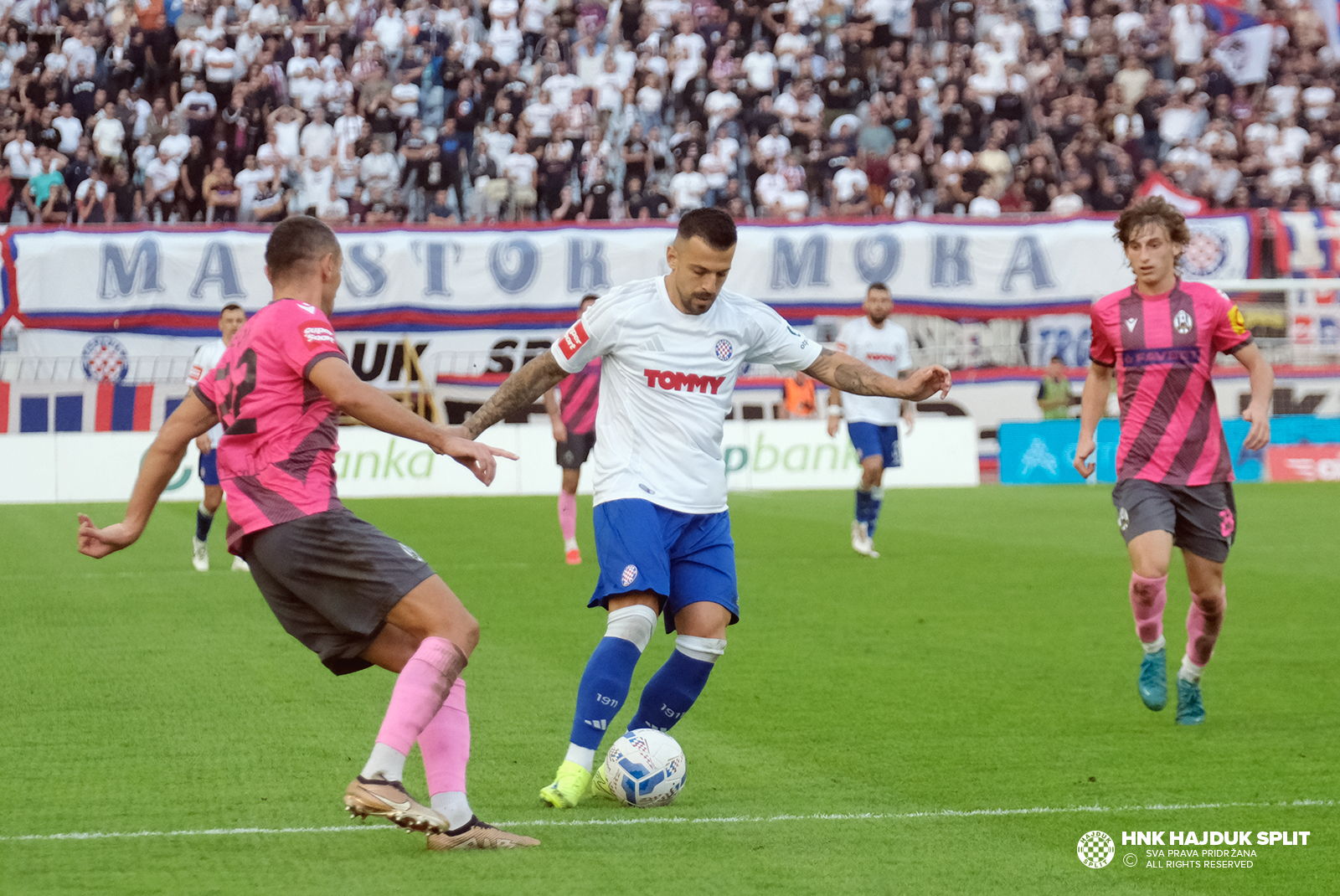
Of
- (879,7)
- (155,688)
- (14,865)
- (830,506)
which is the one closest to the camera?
(14,865)

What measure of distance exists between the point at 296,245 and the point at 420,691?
141 cm

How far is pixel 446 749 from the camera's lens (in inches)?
198

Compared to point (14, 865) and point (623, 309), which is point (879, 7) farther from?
point (14, 865)

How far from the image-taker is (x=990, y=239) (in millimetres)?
25172

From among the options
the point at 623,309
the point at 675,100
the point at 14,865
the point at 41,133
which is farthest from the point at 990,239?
the point at 14,865

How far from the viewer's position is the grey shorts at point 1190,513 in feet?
23.7

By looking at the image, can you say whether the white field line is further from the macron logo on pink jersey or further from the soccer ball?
the macron logo on pink jersey

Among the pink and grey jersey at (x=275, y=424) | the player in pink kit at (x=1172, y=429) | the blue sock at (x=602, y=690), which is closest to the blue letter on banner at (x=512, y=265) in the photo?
the player in pink kit at (x=1172, y=429)

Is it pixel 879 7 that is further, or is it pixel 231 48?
pixel 879 7

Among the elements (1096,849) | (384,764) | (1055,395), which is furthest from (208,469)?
(1055,395)

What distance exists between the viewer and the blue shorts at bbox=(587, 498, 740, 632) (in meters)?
5.65

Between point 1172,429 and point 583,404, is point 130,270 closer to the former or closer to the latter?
point 583,404

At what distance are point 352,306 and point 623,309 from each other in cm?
1875

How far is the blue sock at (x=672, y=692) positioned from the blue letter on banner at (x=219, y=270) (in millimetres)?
18883
